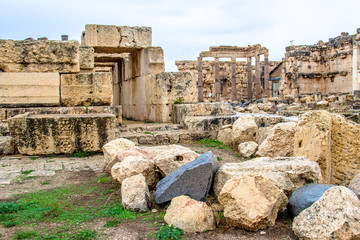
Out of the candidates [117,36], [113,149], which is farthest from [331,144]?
[117,36]

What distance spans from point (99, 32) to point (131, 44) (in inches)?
37.1

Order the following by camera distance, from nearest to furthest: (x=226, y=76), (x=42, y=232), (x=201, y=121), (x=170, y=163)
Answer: (x=42, y=232) < (x=170, y=163) < (x=201, y=121) < (x=226, y=76)

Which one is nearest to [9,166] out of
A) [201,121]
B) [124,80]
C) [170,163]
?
[170,163]

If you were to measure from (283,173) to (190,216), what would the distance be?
117 cm

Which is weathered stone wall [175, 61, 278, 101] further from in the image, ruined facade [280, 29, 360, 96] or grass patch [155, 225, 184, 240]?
grass patch [155, 225, 184, 240]

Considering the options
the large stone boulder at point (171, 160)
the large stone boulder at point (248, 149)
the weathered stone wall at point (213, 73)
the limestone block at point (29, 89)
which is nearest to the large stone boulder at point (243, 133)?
the large stone boulder at point (248, 149)

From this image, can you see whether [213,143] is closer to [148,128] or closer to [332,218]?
[148,128]

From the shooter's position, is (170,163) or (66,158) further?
(66,158)

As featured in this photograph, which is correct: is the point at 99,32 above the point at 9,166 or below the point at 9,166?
above

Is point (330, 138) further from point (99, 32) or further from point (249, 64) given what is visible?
point (249, 64)

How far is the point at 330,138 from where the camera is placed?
429cm

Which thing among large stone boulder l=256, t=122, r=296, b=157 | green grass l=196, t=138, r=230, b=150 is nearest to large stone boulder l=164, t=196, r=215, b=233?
large stone boulder l=256, t=122, r=296, b=157

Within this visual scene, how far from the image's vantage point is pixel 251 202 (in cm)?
299

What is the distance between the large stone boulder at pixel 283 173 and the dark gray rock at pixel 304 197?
0.54 ft
